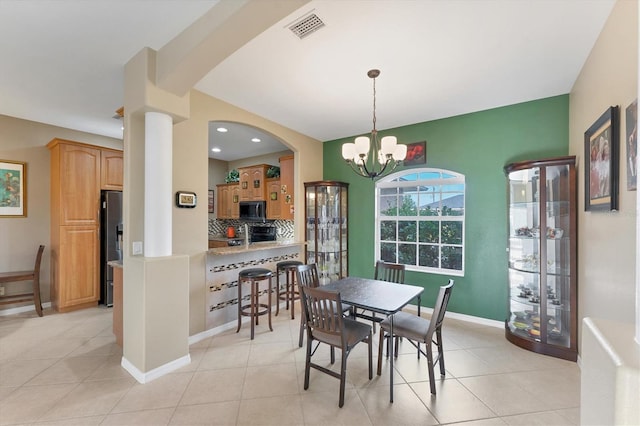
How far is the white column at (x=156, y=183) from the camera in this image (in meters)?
2.42

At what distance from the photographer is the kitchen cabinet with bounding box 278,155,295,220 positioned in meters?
4.93

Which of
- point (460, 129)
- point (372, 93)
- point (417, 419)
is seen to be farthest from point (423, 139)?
point (417, 419)

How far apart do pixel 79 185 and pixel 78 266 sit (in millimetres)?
1239

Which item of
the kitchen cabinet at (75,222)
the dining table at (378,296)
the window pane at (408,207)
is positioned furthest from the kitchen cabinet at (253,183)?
the dining table at (378,296)

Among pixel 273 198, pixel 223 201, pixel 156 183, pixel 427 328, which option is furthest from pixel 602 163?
pixel 223 201

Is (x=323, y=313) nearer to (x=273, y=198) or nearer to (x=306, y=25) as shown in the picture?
(x=306, y=25)

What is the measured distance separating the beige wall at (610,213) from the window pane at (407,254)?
198 cm

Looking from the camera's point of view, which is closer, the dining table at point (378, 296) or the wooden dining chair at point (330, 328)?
the wooden dining chair at point (330, 328)

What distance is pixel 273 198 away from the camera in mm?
5570

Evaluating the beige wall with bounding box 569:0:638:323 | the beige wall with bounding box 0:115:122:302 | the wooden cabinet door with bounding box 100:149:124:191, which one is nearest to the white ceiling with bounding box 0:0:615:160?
the beige wall with bounding box 569:0:638:323

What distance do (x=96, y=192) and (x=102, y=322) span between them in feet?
6.62

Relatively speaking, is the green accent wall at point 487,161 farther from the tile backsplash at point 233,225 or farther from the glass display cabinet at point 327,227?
the tile backsplash at point 233,225

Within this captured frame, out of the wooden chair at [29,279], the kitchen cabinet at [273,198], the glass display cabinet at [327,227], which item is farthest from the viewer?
the kitchen cabinet at [273,198]

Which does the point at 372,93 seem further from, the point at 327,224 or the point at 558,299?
the point at 558,299
